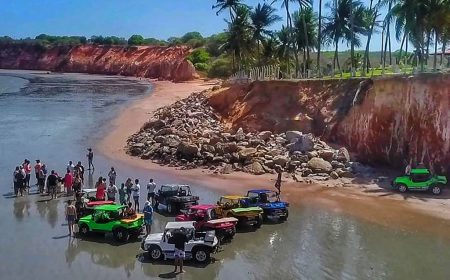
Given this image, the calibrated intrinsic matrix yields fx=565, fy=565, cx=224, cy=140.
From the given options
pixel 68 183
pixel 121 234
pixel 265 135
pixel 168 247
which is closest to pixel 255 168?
pixel 265 135

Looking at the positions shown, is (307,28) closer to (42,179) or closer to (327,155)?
(327,155)

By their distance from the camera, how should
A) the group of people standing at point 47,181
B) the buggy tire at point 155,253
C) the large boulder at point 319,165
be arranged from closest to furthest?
1. the buggy tire at point 155,253
2. the group of people standing at point 47,181
3. the large boulder at point 319,165

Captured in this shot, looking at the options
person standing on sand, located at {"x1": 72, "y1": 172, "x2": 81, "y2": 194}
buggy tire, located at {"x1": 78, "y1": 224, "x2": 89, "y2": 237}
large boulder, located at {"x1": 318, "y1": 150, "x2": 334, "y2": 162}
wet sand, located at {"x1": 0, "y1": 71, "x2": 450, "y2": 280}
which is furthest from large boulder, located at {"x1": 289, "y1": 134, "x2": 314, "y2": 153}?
buggy tire, located at {"x1": 78, "y1": 224, "x2": 89, "y2": 237}

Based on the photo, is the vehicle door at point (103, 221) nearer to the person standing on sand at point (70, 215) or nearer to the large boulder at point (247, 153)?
the person standing on sand at point (70, 215)

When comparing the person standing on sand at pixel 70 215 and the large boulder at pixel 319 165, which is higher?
the large boulder at pixel 319 165

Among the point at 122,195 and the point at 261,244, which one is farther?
the point at 122,195

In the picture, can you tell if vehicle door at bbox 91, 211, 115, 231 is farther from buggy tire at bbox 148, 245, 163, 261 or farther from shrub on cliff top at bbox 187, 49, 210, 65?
shrub on cliff top at bbox 187, 49, 210, 65

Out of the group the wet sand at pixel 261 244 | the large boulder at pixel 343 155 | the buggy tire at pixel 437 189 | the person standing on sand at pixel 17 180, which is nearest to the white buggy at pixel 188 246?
the wet sand at pixel 261 244
